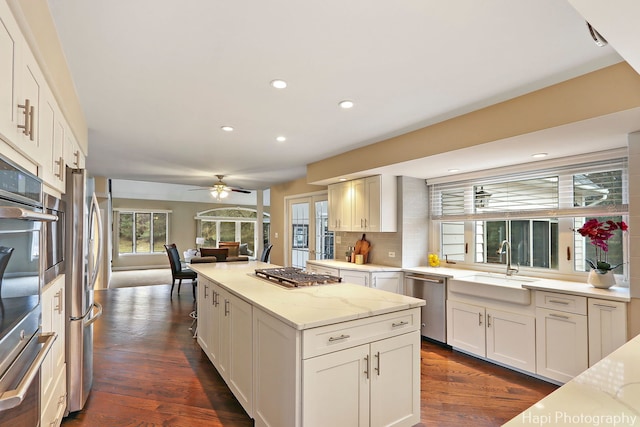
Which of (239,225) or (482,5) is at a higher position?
(482,5)

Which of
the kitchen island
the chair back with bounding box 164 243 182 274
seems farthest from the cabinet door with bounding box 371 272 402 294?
the chair back with bounding box 164 243 182 274

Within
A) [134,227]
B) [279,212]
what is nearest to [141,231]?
[134,227]

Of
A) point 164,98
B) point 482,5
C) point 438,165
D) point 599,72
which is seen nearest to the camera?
point 482,5

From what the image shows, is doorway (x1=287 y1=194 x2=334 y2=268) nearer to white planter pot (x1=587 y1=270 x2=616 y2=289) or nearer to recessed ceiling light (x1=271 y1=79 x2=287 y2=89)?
recessed ceiling light (x1=271 y1=79 x2=287 y2=89)

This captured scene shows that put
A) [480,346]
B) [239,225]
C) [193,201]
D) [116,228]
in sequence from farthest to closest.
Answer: [239,225] < [193,201] < [116,228] < [480,346]

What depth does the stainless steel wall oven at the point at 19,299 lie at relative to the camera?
103cm

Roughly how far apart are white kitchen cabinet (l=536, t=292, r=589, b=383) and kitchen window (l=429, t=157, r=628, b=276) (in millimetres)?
617

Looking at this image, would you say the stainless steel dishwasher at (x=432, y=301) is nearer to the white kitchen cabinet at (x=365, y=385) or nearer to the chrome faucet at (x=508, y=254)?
the chrome faucet at (x=508, y=254)

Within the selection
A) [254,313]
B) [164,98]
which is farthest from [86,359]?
[164,98]

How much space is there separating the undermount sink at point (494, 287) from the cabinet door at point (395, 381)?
59.3 inches

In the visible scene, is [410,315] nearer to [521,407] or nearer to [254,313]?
[254,313]

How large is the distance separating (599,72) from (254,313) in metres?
2.71

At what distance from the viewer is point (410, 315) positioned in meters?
2.17

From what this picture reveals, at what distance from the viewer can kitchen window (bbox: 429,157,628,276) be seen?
309cm
